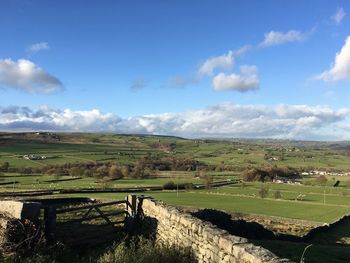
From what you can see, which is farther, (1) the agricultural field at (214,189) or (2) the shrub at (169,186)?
(2) the shrub at (169,186)

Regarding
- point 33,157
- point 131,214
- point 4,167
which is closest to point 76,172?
point 4,167

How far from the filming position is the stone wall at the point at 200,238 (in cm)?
940

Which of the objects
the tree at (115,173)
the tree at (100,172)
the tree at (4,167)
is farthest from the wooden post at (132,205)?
the tree at (4,167)

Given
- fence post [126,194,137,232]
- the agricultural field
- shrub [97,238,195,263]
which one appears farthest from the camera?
the agricultural field

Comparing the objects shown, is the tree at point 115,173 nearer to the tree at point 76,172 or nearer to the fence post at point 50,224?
the tree at point 76,172

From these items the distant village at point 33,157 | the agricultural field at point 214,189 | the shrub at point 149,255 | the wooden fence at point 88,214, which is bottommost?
the agricultural field at point 214,189

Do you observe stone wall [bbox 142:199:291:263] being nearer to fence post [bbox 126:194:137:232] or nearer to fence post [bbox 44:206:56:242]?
fence post [bbox 126:194:137:232]

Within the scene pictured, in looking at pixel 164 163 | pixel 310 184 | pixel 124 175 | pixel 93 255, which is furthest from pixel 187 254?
pixel 164 163

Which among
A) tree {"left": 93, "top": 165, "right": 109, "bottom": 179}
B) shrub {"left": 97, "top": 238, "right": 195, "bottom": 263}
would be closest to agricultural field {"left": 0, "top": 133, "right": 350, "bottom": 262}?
tree {"left": 93, "top": 165, "right": 109, "bottom": 179}

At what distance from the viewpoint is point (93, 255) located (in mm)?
13570

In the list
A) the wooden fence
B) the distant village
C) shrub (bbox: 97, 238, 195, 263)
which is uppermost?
the wooden fence

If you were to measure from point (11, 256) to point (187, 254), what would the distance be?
4730mm

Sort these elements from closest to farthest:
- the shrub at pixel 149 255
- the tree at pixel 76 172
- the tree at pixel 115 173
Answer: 1. the shrub at pixel 149 255
2. the tree at pixel 115 173
3. the tree at pixel 76 172

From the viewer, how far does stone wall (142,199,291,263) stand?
940 centimetres
